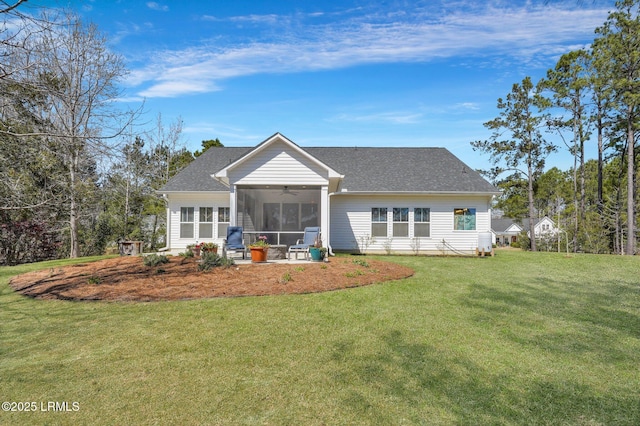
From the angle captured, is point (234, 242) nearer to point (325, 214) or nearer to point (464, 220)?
point (325, 214)

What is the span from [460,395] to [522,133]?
88.4 feet

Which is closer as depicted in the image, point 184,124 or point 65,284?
point 65,284

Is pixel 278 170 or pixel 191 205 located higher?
pixel 278 170

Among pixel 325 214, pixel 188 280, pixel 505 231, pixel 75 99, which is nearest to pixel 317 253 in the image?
pixel 325 214

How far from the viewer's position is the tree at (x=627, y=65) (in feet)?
62.6

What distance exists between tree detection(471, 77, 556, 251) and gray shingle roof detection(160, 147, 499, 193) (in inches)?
322

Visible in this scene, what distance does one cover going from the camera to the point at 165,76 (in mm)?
11477

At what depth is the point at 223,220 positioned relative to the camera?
16.5 m

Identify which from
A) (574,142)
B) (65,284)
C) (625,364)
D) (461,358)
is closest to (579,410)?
(461,358)

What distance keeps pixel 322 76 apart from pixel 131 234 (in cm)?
1396

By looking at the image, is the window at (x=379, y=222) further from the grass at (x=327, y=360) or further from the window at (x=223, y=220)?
the grass at (x=327, y=360)

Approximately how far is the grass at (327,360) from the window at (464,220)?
977 centimetres

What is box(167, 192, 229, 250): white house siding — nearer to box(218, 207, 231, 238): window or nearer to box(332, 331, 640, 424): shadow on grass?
box(218, 207, 231, 238): window

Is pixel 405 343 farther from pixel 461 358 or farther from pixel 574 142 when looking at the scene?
A: pixel 574 142
